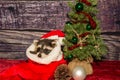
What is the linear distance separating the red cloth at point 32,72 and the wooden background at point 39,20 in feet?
0.94

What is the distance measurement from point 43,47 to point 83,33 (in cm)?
20

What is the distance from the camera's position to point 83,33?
1.33 metres

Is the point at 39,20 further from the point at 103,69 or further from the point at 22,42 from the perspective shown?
the point at 103,69

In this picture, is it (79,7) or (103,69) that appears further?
(103,69)

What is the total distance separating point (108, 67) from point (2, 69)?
22.0 inches

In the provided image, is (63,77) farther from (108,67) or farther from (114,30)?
(114,30)

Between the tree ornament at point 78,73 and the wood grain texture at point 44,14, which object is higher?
the wood grain texture at point 44,14

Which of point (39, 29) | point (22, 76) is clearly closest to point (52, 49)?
point (22, 76)

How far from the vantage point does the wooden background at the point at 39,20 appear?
1.57 meters

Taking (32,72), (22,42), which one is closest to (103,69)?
(32,72)

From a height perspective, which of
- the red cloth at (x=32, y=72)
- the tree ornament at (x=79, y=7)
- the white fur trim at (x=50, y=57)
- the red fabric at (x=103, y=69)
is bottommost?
the red fabric at (x=103, y=69)

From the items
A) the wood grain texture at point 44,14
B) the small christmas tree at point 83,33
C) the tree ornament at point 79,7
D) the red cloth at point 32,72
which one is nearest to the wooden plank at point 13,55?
the wood grain texture at point 44,14

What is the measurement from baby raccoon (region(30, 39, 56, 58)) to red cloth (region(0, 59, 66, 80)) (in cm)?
6

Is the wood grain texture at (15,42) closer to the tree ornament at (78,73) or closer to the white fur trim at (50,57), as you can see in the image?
the white fur trim at (50,57)
